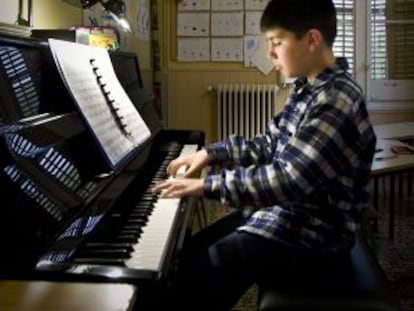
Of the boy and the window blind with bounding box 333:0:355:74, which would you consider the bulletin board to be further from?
the boy

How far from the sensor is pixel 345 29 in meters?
5.63

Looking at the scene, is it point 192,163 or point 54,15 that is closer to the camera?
point 192,163

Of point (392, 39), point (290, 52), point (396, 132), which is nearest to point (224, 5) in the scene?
point (392, 39)

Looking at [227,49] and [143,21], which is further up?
[143,21]

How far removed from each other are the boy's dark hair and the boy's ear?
0.01m

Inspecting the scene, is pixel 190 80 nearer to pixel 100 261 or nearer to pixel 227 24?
pixel 227 24

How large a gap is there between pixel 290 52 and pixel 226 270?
59 centimetres

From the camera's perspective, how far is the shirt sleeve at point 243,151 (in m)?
1.87

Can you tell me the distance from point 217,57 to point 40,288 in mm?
4776

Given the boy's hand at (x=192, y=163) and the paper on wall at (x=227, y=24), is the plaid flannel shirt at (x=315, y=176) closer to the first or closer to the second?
the boy's hand at (x=192, y=163)

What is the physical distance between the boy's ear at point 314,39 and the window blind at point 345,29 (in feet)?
14.0

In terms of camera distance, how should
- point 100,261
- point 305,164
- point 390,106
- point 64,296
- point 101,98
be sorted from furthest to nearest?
1. point 390,106
2. point 101,98
3. point 305,164
4. point 100,261
5. point 64,296

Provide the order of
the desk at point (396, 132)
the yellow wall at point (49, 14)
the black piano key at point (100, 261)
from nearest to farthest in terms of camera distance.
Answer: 1. the black piano key at point (100, 261)
2. the yellow wall at point (49, 14)
3. the desk at point (396, 132)

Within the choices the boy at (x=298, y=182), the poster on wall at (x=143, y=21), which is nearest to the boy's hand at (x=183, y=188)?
the boy at (x=298, y=182)
